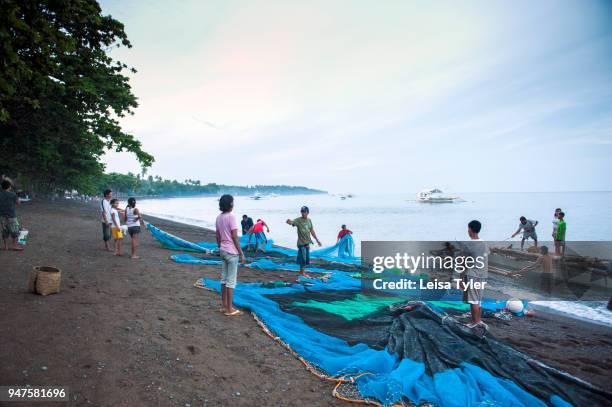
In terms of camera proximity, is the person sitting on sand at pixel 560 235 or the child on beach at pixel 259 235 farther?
the child on beach at pixel 259 235

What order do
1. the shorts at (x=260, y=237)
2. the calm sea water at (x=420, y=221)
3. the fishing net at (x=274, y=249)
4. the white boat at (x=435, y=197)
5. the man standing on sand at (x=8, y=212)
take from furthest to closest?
the white boat at (x=435, y=197) → the calm sea water at (x=420, y=221) → the shorts at (x=260, y=237) → the fishing net at (x=274, y=249) → the man standing on sand at (x=8, y=212)

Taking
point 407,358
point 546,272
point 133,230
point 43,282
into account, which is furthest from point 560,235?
point 43,282

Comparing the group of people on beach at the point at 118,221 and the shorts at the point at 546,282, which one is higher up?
the group of people on beach at the point at 118,221

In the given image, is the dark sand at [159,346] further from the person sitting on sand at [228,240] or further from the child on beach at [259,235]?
the child on beach at [259,235]

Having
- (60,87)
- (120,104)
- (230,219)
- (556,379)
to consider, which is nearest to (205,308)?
(230,219)

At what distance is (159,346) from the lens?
4738mm

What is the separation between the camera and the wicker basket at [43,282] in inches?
237

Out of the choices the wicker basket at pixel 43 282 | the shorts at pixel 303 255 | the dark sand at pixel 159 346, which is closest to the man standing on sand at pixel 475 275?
the dark sand at pixel 159 346

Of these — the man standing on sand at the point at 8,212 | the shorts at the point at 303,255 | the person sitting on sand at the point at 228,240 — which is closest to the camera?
the person sitting on sand at the point at 228,240

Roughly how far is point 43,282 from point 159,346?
3.09m

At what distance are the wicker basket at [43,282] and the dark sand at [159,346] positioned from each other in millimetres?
161

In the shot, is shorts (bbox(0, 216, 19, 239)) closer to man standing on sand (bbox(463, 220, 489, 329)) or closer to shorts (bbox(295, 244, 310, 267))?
shorts (bbox(295, 244, 310, 267))

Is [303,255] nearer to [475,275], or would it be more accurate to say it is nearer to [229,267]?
[229,267]

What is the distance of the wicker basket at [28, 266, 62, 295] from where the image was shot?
602 centimetres
